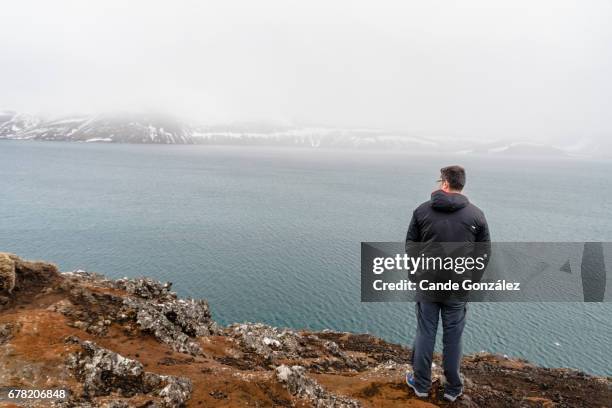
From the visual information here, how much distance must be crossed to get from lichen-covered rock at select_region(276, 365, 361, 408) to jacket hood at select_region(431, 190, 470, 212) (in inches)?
307

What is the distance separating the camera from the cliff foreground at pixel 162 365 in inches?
463

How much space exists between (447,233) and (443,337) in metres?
3.09

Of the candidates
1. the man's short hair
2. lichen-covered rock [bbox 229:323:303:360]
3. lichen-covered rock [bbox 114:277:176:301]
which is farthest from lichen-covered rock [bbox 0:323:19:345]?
the man's short hair

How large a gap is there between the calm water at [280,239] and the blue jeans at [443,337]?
31.7 meters

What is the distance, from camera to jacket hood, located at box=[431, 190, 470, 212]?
9.26 meters

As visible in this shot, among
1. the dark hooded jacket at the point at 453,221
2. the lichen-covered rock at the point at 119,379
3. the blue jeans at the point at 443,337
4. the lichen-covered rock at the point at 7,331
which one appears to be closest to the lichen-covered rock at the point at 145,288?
the lichen-covered rock at the point at 7,331

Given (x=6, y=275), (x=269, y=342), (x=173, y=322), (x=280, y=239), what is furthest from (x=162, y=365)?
(x=280, y=239)

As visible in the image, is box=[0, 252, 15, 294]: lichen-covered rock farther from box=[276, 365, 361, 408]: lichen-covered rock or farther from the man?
the man

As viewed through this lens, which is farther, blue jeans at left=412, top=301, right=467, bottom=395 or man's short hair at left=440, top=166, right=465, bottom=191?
blue jeans at left=412, top=301, right=467, bottom=395

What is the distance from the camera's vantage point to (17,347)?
12.6 m

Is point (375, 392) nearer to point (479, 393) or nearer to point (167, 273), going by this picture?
point (479, 393)

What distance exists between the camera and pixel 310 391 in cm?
1287

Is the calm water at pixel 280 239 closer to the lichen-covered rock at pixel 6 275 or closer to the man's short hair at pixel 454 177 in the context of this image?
the lichen-covered rock at pixel 6 275

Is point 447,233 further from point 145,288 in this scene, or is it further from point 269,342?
point 145,288
